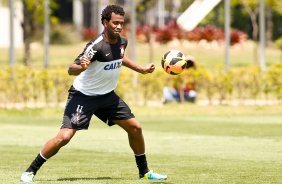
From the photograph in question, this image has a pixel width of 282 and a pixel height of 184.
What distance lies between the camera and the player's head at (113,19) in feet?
33.5

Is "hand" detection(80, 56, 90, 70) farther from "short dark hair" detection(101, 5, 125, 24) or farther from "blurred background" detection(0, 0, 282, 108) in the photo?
"blurred background" detection(0, 0, 282, 108)

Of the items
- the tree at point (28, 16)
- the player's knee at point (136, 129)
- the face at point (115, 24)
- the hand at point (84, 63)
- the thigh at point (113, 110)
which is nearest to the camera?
the hand at point (84, 63)

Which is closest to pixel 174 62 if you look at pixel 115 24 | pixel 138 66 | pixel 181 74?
pixel 138 66

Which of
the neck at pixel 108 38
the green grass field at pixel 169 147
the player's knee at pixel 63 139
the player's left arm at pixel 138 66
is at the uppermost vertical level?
the neck at pixel 108 38

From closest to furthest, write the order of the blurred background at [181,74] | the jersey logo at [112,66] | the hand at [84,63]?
the hand at [84,63] < the jersey logo at [112,66] < the blurred background at [181,74]

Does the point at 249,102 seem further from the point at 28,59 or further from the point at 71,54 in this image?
the point at 71,54

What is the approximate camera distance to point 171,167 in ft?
39.8

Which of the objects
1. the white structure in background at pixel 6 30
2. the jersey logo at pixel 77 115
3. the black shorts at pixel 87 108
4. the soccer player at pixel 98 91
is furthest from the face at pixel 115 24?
the white structure in background at pixel 6 30

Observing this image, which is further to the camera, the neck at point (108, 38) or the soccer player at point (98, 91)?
the neck at point (108, 38)

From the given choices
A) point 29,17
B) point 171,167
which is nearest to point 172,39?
point 29,17

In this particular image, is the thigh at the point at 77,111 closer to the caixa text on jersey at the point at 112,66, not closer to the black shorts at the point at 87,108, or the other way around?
the black shorts at the point at 87,108

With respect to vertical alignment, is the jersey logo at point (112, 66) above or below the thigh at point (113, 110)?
above

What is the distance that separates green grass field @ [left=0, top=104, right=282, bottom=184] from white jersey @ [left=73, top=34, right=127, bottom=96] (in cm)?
111

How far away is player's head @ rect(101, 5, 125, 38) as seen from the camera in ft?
33.5
